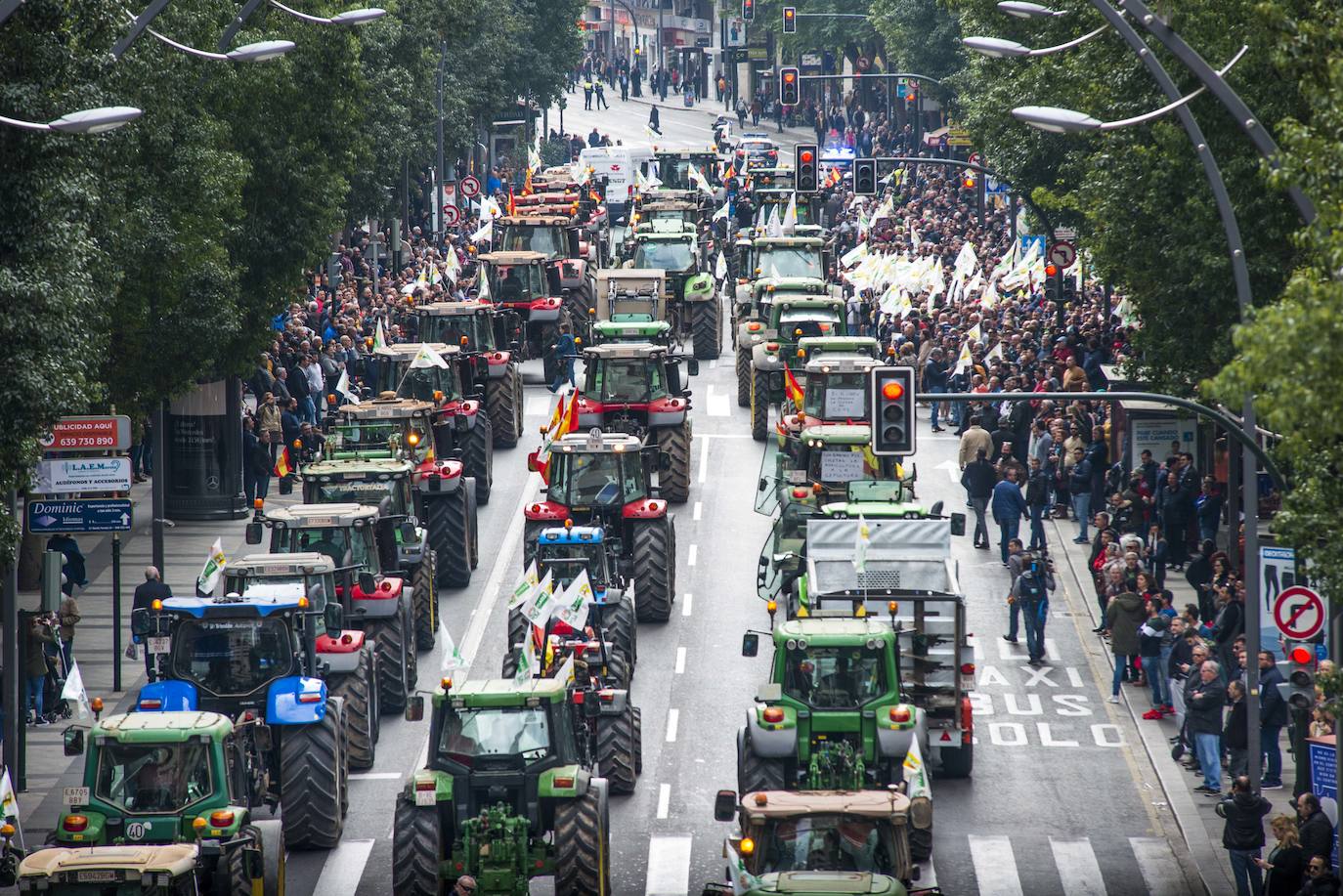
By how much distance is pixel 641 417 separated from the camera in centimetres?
3709

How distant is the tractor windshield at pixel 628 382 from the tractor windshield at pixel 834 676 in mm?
14896

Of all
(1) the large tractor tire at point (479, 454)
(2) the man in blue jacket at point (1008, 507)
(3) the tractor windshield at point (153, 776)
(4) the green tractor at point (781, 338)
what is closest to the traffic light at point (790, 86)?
(4) the green tractor at point (781, 338)

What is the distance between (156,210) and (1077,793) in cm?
1341

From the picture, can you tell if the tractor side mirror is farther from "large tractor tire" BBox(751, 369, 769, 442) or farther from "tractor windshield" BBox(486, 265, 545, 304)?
"tractor windshield" BBox(486, 265, 545, 304)

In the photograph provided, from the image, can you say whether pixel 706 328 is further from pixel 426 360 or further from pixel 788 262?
pixel 426 360

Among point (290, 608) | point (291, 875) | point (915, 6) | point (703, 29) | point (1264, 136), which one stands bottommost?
point (291, 875)

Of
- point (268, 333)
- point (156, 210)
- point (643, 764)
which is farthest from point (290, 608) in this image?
point (268, 333)

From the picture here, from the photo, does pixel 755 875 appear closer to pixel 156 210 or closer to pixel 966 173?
pixel 156 210

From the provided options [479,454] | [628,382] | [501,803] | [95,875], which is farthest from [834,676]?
[479,454]

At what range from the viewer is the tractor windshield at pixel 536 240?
53.2 metres

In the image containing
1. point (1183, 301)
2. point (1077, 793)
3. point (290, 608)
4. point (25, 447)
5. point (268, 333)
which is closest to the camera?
point (25, 447)

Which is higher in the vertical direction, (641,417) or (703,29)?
(703,29)

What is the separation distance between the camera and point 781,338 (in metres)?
43.2

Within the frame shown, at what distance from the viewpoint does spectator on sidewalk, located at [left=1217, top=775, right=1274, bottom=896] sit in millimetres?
21109
